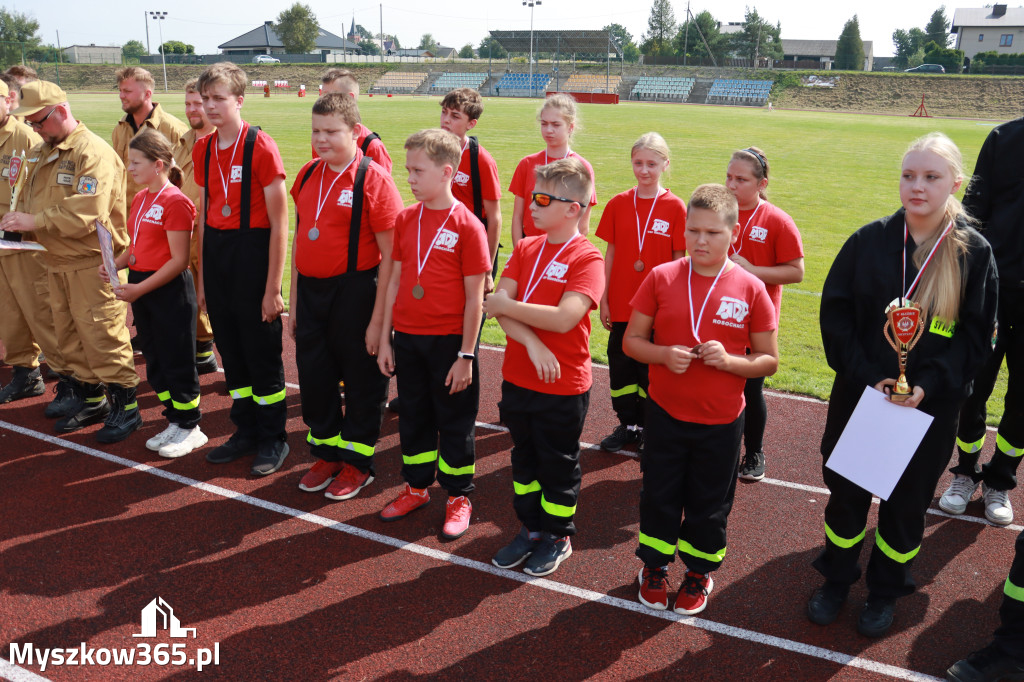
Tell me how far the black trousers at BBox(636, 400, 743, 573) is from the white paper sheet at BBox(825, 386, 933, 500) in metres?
0.49

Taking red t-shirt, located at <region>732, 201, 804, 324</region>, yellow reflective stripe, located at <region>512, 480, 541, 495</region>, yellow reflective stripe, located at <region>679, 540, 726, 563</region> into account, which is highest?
red t-shirt, located at <region>732, 201, 804, 324</region>

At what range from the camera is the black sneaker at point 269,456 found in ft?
16.0

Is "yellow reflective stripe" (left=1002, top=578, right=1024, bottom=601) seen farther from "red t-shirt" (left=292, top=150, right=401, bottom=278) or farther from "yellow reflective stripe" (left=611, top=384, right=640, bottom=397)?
"red t-shirt" (left=292, top=150, right=401, bottom=278)

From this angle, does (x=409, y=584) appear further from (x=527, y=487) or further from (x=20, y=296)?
(x=20, y=296)

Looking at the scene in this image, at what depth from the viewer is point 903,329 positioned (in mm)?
3072

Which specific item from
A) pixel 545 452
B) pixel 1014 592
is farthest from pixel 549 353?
pixel 1014 592

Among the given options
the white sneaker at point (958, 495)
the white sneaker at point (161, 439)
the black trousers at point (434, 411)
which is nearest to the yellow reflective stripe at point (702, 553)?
the black trousers at point (434, 411)

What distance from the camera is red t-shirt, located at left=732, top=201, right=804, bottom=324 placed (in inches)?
174

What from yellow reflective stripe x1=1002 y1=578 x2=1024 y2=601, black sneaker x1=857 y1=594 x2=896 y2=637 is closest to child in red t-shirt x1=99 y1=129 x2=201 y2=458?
black sneaker x1=857 y1=594 x2=896 y2=637

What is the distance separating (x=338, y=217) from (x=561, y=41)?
8539cm

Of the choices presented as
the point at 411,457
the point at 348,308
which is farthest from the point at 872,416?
the point at 348,308

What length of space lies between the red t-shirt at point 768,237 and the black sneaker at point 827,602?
1.67m

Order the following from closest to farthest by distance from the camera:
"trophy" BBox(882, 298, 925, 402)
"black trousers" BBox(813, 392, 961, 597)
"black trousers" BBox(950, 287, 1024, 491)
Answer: "trophy" BBox(882, 298, 925, 402) < "black trousers" BBox(813, 392, 961, 597) < "black trousers" BBox(950, 287, 1024, 491)

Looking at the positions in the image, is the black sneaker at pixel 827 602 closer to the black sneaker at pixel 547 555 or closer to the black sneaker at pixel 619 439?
the black sneaker at pixel 547 555
